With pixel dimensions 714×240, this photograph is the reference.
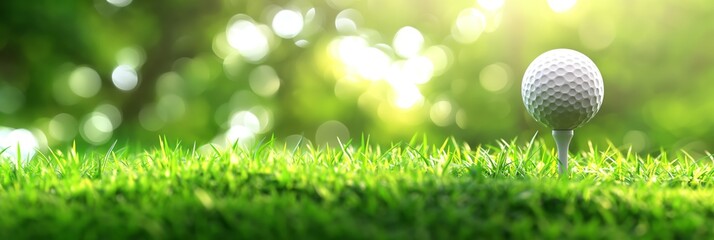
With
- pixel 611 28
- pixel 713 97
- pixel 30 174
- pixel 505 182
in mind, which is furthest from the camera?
pixel 611 28

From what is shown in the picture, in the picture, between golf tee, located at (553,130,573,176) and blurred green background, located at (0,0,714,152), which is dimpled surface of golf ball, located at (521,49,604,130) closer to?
golf tee, located at (553,130,573,176)

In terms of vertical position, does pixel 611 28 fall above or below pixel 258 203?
above

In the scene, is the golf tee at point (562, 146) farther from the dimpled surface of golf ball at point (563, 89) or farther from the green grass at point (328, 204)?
the green grass at point (328, 204)

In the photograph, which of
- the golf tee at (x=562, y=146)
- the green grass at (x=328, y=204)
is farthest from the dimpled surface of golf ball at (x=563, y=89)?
the green grass at (x=328, y=204)

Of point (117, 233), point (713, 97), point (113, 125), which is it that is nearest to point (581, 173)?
point (117, 233)

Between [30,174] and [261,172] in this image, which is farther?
[30,174]

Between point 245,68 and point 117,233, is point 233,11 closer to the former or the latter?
point 245,68
